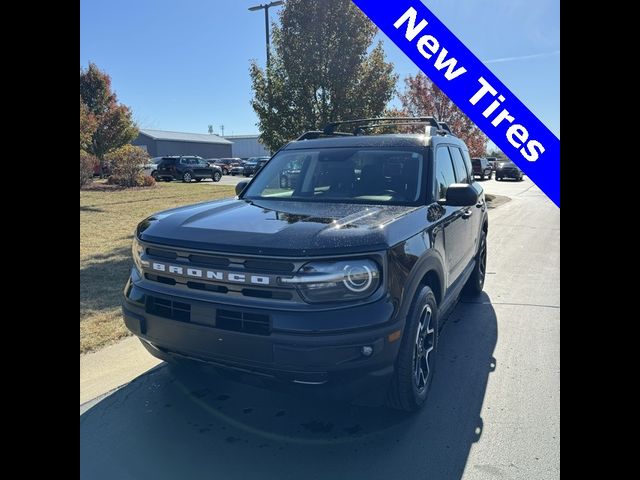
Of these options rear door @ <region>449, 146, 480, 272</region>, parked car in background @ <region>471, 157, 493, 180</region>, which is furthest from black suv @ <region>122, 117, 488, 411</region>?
parked car in background @ <region>471, 157, 493, 180</region>

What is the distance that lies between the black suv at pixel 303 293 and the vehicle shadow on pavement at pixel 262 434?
22 cm

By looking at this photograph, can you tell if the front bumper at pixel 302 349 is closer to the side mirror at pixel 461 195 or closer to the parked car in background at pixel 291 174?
the side mirror at pixel 461 195

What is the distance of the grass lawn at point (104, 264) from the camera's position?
458cm

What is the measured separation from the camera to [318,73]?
30.4 feet

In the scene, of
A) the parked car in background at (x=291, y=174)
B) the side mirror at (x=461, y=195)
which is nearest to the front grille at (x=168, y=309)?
the parked car in background at (x=291, y=174)

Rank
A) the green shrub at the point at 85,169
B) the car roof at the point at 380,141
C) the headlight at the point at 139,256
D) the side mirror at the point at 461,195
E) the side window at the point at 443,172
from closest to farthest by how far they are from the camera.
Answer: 1. the headlight at the point at 139,256
2. the side mirror at the point at 461,195
3. the side window at the point at 443,172
4. the car roof at the point at 380,141
5. the green shrub at the point at 85,169

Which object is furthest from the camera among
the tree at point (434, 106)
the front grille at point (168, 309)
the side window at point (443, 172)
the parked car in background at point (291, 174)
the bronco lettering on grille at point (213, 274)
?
the tree at point (434, 106)

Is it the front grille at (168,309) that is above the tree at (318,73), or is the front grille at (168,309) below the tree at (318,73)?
below

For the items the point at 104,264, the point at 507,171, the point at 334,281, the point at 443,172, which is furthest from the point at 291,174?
the point at 507,171

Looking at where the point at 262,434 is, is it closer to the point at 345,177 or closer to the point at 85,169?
the point at 345,177

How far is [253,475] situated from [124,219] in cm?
1104

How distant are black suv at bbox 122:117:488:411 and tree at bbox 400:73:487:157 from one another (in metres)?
17.8

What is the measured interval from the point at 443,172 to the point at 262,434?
264 cm

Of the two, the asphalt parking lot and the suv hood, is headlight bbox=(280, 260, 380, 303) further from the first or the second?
the asphalt parking lot
